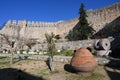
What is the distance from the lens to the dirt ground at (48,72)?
35.9ft

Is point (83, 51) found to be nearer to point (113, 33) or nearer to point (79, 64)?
point (79, 64)

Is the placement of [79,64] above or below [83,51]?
below

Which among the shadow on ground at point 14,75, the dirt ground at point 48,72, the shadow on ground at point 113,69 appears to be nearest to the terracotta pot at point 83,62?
the dirt ground at point 48,72

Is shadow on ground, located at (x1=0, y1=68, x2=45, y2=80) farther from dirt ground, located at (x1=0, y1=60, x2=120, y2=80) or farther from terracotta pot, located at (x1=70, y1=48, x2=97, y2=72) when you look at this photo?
terracotta pot, located at (x1=70, y1=48, x2=97, y2=72)

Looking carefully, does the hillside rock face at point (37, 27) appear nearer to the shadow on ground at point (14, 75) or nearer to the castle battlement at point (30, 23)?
the castle battlement at point (30, 23)

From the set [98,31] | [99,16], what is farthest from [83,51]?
[99,16]

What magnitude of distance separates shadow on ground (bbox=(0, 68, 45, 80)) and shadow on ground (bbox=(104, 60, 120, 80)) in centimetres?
394

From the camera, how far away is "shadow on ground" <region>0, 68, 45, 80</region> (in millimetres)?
11719

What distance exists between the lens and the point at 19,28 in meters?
39.4

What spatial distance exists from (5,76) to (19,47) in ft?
60.4

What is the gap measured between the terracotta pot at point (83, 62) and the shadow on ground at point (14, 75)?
221cm

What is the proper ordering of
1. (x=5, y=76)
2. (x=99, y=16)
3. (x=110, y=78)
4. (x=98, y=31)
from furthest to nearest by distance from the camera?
1. (x=99, y=16)
2. (x=98, y=31)
3. (x=5, y=76)
4. (x=110, y=78)

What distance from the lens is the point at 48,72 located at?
496 inches

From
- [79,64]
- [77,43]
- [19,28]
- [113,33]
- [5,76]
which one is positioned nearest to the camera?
[79,64]
